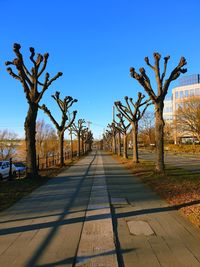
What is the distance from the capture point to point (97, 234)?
6.16 m

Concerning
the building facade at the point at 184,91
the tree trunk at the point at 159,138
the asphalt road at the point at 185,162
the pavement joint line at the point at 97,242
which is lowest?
the pavement joint line at the point at 97,242

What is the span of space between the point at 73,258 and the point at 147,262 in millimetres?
1038

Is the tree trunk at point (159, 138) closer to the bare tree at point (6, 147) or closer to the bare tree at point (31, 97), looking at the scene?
the bare tree at point (31, 97)

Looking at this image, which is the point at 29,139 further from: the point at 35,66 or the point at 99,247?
the point at 99,247

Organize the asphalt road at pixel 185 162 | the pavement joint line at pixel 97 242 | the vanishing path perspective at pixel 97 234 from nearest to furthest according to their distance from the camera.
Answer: the pavement joint line at pixel 97 242
the vanishing path perspective at pixel 97 234
the asphalt road at pixel 185 162

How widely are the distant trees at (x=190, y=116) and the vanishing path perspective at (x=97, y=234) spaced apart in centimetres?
5459

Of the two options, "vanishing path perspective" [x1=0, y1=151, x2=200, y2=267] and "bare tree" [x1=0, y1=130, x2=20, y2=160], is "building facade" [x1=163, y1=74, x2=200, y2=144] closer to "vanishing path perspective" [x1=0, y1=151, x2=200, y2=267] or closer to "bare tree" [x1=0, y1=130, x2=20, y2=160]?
"bare tree" [x1=0, y1=130, x2=20, y2=160]

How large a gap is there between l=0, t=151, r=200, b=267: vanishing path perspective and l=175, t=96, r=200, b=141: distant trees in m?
54.6

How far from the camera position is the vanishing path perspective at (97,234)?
15.9ft

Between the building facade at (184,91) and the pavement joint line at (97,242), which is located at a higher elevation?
the building facade at (184,91)

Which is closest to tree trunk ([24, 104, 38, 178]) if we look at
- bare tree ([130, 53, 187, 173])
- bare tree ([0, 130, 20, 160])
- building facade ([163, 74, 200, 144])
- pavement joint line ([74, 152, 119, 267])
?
bare tree ([130, 53, 187, 173])

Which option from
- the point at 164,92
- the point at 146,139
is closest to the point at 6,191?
the point at 164,92

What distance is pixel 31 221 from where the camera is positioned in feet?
24.2

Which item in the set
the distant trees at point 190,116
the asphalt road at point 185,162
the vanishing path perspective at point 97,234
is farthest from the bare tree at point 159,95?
the distant trees at point 190,116
